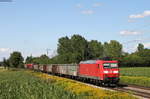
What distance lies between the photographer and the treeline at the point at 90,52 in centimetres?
10872

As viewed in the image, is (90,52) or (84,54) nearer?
(84,54)

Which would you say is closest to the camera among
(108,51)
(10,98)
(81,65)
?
(10,98)

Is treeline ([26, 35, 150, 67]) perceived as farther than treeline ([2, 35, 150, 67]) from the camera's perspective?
Yes

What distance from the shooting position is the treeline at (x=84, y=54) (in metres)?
106

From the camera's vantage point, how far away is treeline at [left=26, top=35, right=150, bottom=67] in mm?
108719

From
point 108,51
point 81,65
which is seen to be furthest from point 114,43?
point 81,65

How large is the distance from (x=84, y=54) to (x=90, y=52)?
1890cm

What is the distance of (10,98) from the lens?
18.5 metres

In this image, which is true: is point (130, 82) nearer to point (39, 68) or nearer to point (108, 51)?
point (39, 68)

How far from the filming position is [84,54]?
129 m

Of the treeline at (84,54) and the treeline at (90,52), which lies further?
the treeline at (90,52)

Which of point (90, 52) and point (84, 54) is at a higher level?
point (90, 52)

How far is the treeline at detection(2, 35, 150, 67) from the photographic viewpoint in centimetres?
10603

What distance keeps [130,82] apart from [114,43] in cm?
11576
